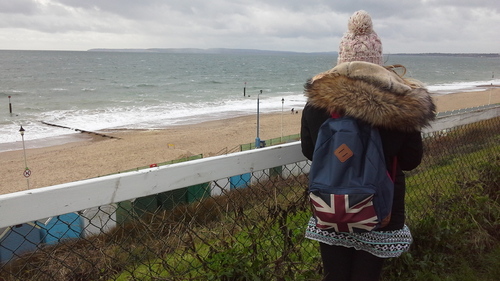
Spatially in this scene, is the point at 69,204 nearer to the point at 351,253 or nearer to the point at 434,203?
the point at 351,253

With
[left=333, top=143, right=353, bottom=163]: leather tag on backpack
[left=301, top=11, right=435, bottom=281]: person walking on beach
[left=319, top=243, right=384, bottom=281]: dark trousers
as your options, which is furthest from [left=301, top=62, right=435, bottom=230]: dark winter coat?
[left=319, top=243, right=384, bottom=281]: dark trousers

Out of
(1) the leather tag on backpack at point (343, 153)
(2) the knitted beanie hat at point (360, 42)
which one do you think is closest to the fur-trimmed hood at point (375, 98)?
(1) the leather tag on backpack at point (343, 153)

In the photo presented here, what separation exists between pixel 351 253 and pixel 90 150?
69.2 ft

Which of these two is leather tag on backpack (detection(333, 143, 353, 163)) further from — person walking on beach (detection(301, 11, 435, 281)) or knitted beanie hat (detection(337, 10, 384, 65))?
knitted beanie hat (detection(337, 10, 384, 65))

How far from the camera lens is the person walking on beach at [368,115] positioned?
1709 millimetres

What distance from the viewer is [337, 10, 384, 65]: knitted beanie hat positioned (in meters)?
2.04

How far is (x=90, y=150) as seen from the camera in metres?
21.3

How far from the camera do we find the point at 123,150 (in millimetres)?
21203

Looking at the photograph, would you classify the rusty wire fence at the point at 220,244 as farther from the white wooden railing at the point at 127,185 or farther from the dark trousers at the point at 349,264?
the dark trousers at the point at 349,264

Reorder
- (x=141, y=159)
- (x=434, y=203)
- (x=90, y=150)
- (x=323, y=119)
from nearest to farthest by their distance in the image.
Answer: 1. (x=323, y=119)
2. (x=434, y=203)
3. (x=141, y=159)
4. (x=90, y=150)

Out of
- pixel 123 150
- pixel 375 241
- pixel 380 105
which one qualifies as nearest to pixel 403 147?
pixel 380 105

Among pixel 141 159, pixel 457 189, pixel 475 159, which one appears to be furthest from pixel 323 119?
pixel 141 159

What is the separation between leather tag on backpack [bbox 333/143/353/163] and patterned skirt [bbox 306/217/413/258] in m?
0.42

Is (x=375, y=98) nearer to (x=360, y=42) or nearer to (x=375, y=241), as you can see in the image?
(x=360, y=42)
